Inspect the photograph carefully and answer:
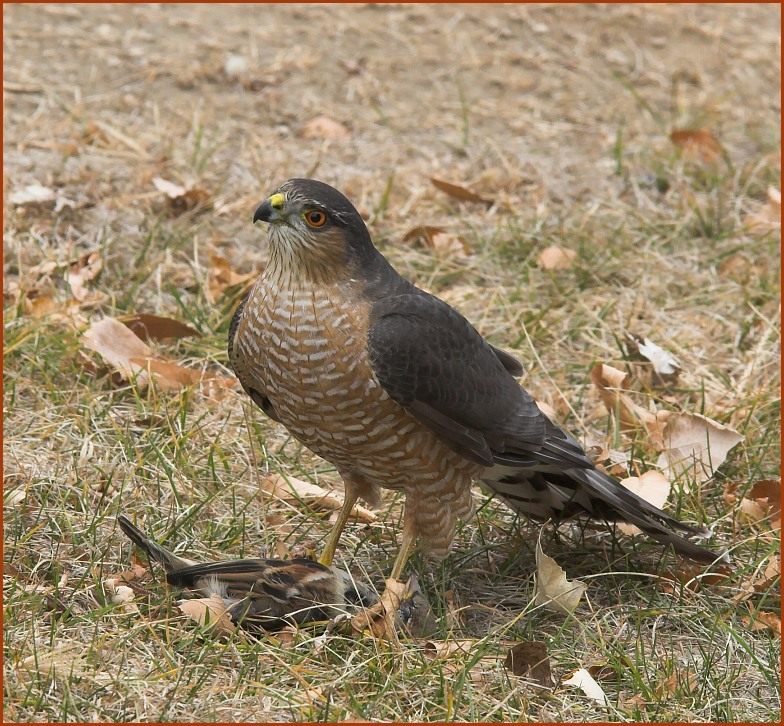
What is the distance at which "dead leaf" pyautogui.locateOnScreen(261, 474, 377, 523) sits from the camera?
502cm

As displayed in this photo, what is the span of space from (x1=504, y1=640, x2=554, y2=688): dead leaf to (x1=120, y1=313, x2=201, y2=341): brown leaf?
8.31ft

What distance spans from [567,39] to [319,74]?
79.1 inches

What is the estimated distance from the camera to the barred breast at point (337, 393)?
4148mm

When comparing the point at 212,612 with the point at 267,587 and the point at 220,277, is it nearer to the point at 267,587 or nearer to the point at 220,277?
the point at 267,587

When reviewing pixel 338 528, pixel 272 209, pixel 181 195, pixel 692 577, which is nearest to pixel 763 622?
pixel 692 577

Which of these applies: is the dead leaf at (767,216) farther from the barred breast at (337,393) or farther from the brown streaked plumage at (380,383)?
the barred breast at (337,393)

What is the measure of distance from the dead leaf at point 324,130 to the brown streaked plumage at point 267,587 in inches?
159

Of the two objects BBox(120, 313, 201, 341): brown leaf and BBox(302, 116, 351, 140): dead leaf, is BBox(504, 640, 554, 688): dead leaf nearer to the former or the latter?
BBox(120, 313, 201, 341): brown leaf

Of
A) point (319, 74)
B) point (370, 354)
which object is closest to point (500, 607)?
point (370, 354)

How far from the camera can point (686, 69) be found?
884 cm

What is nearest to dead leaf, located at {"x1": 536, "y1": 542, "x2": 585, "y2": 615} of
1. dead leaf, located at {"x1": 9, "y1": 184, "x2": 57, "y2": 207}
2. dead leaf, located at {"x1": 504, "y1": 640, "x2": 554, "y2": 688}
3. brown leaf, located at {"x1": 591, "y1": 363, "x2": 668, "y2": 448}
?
dead leaf, located at {"x1": 504, "y1": 640, "x2": 554, "y2": 688}

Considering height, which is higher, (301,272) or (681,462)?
(301,272)

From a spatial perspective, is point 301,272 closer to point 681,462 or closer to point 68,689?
point 68,689

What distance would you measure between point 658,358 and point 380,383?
2.28 metres
